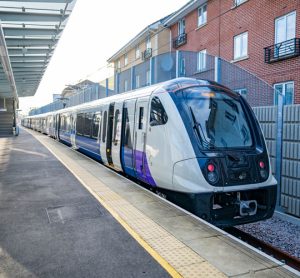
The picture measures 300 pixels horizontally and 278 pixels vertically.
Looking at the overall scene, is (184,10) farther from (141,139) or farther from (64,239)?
(64,239)

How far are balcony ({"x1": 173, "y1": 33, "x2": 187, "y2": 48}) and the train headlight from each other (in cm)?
1975

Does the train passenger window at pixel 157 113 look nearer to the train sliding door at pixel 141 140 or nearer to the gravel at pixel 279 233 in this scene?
the train sliding door at pixel 141 140

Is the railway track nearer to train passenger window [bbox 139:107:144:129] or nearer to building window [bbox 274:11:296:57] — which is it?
train passenger window [bbox 139:107:144:129]

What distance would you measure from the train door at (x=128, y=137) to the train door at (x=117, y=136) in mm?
313

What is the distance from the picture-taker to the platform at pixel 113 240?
3.85m

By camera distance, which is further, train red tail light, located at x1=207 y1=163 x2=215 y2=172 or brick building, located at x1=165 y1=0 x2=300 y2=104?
brick building, located at x1=165 y1=0 x2=300 y2=104

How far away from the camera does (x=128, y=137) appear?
28.4 feet

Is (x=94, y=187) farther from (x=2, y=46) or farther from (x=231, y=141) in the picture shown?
(x=2, y=46)

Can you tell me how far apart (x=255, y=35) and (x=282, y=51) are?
2362 mm

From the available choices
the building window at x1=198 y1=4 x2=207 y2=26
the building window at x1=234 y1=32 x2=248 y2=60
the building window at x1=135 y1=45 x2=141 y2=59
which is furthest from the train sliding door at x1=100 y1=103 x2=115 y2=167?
the building window at x1=135 y1=45 x2=141 y2=59

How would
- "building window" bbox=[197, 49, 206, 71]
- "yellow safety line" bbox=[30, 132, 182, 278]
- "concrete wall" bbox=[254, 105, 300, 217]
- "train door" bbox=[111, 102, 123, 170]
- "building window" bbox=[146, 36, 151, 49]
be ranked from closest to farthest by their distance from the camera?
"yellow safety line" bbox=[30, 132, 182, 278] → "concrete wall" bbox=[254, 105, 300, 217] → "building window" bbox=[197, 49, 206, 71] → "train door" bbox=[111, 102, 123, 170] → "building window" bbox=[146, 36, 151, 49]

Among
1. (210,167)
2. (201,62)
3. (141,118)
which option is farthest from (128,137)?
(210,167)

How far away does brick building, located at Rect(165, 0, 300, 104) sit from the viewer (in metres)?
15.1

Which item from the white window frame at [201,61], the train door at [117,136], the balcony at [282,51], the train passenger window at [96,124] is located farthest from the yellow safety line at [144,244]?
the balcony at [282,51]
